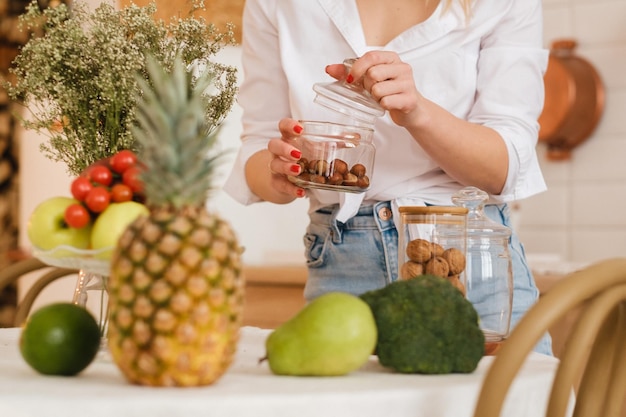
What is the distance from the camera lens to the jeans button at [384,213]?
135 centimetres

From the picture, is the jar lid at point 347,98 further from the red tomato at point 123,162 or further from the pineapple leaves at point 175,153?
the pineapple leaves at point 175,153

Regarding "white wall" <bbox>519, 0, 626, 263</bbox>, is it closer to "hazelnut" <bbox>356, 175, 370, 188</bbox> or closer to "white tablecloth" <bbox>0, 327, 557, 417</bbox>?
"hazelnut" <bbox>356, 175, 370, 188</bbox>

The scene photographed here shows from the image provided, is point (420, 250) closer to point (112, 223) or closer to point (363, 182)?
point (363, 182)

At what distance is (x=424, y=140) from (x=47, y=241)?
0.56 m

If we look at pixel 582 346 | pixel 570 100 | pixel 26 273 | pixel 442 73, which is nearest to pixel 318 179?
pixel 442 73

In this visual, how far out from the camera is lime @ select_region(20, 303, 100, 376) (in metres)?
0.77

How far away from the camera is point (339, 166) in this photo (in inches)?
45.8

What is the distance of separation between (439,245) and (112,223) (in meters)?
0.38

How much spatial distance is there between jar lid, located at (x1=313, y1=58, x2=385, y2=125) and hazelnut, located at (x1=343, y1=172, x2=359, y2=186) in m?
0.08

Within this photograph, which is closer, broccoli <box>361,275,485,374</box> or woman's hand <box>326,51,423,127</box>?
broccoli <box>361,275,485,374</box>

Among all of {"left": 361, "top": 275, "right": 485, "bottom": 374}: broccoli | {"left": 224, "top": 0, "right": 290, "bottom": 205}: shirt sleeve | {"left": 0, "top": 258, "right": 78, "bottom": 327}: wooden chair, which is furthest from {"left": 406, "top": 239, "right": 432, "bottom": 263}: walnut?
{"left": 0, "top": 258, "right": 78, "bottom": 327}: wooden chair

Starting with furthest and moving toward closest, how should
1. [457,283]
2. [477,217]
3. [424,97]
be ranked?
[424,97] < [477,217] < [457,283]

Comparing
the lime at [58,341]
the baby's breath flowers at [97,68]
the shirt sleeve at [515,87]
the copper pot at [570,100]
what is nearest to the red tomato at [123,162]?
the lime at [58,341]

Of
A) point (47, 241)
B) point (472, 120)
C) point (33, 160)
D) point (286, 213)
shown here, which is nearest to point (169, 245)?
point (47, 241)
